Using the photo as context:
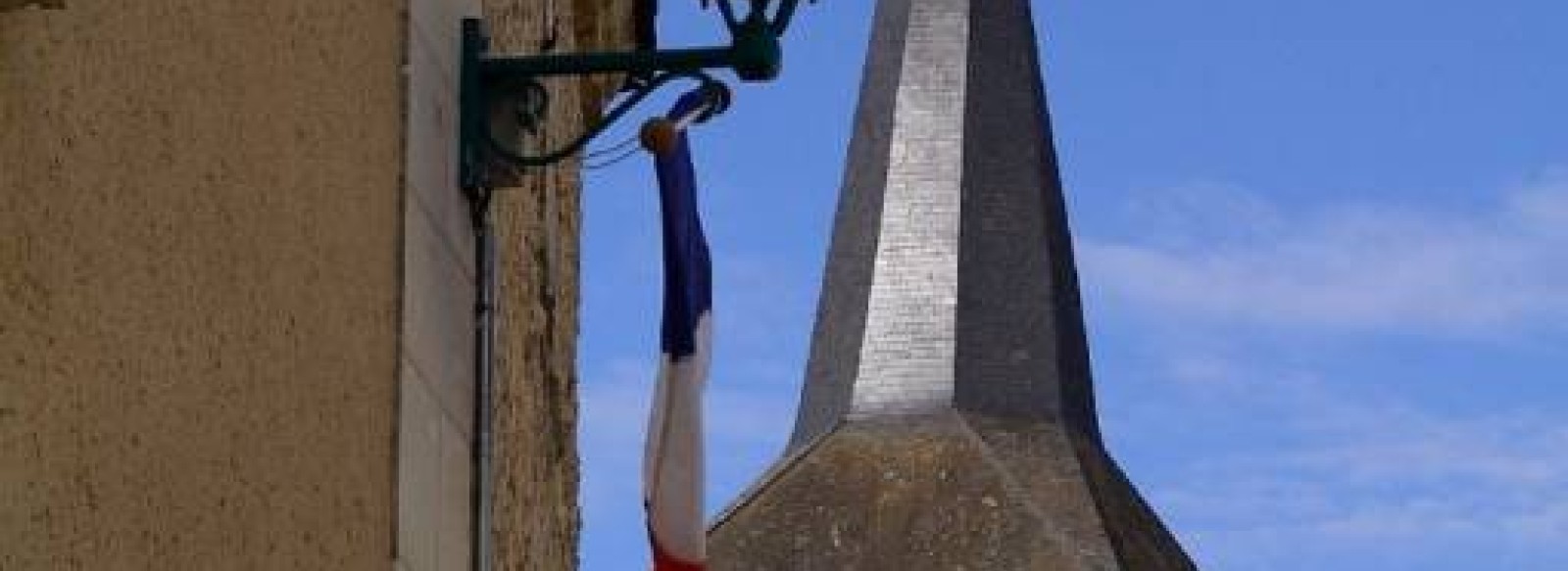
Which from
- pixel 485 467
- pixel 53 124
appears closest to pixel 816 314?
pixel 485 467

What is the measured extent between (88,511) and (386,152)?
1239mm

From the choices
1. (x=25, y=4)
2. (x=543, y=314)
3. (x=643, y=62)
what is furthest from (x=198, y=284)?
(x=543, y=314)

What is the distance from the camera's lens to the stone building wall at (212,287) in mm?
2883

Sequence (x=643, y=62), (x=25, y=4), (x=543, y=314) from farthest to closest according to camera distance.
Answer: (x=543, y=314) → (x=643, y=62) → (x=25, y=4)

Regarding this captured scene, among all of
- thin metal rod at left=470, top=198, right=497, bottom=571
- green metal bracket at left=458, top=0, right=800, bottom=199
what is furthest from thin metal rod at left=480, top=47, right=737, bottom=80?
thin metal rod at left=470, top=198, right=497, bottom=571

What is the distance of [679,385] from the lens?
14.4 feet

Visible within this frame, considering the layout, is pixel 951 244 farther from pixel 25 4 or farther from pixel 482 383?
pixel 25 4

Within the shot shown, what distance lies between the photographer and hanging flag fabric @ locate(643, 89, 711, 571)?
4301 mm

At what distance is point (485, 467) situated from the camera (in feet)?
15.1

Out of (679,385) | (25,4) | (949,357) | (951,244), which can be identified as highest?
(951,244)

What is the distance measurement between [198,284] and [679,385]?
114 cm

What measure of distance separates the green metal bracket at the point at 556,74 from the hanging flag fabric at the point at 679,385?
0.34 ft

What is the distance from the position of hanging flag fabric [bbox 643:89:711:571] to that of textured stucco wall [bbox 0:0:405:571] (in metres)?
0.39

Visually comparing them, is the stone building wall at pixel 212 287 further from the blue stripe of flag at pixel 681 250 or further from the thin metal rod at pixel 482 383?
the blue stripe of flag at pixel 681 250
